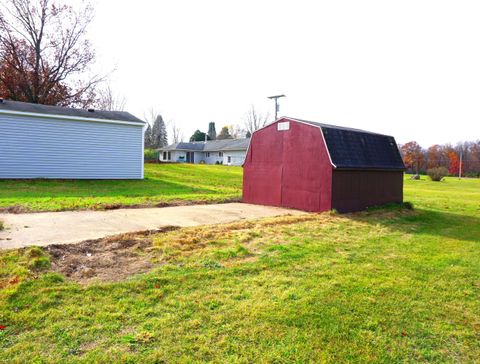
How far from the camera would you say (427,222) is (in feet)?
29.5

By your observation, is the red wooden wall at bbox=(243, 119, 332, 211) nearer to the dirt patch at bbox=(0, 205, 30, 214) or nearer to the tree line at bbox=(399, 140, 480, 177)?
the dirt patch at bbox=(0, 205, 30, 214)

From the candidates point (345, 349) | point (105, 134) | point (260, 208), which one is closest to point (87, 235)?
point (345, 349)

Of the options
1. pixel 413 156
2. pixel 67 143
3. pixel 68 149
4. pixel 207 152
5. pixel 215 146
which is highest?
pixel 215 146

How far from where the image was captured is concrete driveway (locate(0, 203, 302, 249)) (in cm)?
557

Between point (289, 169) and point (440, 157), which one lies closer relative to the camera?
point (289, 169)

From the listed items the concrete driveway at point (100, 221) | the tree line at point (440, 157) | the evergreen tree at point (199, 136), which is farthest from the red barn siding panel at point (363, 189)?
the evergreen tree at point (199, 136)

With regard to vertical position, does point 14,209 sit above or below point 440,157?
below

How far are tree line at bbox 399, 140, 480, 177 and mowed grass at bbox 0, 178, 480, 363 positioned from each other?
197ft

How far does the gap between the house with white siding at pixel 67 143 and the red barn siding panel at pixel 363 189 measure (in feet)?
39.4

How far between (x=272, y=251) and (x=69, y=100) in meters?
28.0

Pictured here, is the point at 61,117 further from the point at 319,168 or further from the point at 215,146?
the point at 215,146

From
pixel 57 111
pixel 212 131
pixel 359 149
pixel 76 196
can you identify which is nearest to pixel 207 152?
pixel 212 131

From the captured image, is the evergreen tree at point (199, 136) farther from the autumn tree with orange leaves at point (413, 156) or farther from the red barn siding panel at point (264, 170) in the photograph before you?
the red barn siding panel at point (264, 170)

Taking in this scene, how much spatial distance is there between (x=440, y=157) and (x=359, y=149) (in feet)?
199
